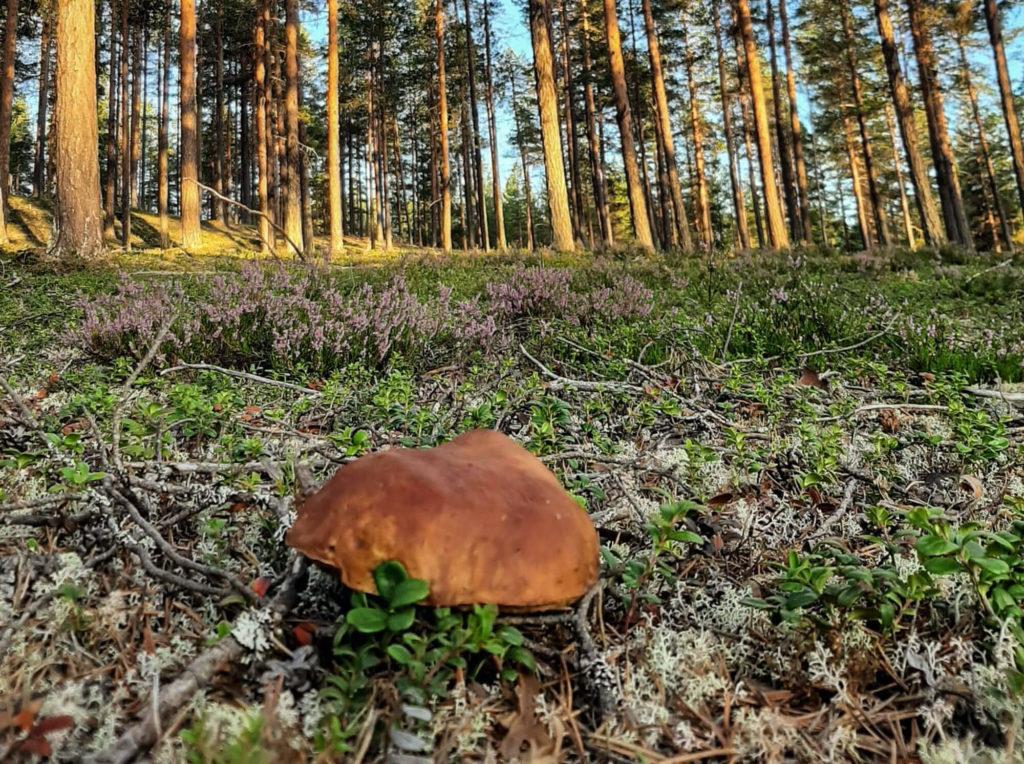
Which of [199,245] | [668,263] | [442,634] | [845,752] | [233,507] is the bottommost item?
[845,752]

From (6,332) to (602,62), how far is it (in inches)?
1051

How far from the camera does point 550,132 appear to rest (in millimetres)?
12547

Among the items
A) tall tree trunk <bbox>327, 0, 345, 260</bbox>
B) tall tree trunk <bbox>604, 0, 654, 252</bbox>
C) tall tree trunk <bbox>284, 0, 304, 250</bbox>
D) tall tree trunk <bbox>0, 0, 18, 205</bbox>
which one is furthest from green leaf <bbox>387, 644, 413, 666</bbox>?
tall tree trunk <bbox>0, 0, 18, 205</bbox>

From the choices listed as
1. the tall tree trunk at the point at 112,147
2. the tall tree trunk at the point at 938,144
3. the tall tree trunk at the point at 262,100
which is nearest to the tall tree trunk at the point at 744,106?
the tall tree trunk at the point at 938,144

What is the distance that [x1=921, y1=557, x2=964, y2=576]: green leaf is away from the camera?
41.7 inches

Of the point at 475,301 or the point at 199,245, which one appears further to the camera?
the point at 199,245

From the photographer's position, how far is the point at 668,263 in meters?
9.21

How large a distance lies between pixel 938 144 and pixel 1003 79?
17.2 feet

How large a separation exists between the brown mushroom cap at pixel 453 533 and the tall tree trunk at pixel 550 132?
11.0 meters

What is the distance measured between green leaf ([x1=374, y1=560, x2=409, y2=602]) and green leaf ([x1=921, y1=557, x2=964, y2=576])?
97 cm

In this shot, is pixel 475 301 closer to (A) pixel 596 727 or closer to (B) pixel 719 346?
(B) pixel 719 346

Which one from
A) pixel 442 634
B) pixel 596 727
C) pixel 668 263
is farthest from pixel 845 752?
pixel 668 263

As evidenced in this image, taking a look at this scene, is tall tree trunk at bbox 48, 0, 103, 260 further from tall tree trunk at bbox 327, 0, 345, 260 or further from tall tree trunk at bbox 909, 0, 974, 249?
tall tree trunk at bbox 909, 0, 974, 249

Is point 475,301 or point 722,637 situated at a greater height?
point 475,301
